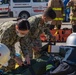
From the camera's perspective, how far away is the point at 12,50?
5742mm

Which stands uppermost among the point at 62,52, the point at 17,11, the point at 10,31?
the point at 10,31

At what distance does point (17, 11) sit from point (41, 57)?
53.9 feet

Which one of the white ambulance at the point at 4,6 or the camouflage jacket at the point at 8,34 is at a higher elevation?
the camouflage jacket at the point at 8,34

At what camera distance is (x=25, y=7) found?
2248 centimetres

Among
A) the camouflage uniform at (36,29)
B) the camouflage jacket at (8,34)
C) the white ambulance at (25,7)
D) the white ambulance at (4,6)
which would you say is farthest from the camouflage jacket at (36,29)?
the white ambulance at (4,6)

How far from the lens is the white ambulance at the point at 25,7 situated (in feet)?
72.0

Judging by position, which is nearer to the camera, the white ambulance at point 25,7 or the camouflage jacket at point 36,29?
the camouflage jacket at point 36,29

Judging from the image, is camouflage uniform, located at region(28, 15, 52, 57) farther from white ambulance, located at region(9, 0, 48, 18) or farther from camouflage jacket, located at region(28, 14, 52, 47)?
white ambulance, located at region(9, 0, 48, 18)

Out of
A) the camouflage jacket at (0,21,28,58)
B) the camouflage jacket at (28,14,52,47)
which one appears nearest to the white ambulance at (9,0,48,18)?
the camouflage jacket at (28,14,52,47)

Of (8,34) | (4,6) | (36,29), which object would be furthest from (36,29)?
(4,6)

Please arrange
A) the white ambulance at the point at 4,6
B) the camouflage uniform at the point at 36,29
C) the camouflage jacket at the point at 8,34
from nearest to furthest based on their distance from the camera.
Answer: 1. the camouflage jacket at the point at 8,34
2. the camouflage uniform at the point at 36,29
3. the white ambulance at the point at 4,6

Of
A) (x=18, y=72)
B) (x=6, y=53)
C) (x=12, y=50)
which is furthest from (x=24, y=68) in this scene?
(x=6, y=53)

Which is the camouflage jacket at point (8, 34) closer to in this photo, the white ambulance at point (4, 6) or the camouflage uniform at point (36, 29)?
the camouflage uniform at point (36, 29)

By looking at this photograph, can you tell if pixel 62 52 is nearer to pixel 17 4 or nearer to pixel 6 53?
pixel 6 53
